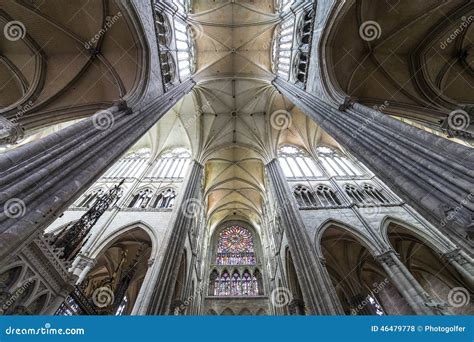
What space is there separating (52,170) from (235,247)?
1999cm

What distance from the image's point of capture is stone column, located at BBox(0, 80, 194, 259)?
3627 millimetres

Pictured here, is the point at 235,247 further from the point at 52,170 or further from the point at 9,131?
the point at 52,170

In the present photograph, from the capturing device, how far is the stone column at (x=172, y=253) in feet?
Result: 27.1

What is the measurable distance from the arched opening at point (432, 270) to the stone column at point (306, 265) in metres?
5.25

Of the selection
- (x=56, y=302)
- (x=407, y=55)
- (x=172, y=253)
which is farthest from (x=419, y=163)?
(x=56, y=302)

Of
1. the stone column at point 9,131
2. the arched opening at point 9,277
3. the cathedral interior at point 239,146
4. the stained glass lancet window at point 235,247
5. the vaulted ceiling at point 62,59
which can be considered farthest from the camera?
the stained glass lancet window at point 235,247

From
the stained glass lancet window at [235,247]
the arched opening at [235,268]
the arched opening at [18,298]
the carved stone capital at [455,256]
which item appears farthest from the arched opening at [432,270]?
the arched opening at [18,298]

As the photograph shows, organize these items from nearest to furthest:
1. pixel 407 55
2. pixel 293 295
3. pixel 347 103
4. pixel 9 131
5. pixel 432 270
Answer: pixel 9 131
pixel 347 103
pixel 407 55
pixel 293 295
pixel 432 270

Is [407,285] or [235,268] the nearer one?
[407,285]

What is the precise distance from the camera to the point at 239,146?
20.9 metres

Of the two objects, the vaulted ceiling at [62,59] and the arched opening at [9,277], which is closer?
the arched opening at [9,277]

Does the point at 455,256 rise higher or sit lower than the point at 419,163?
higher

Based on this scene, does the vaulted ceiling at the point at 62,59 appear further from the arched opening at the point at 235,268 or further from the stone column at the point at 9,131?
the arched opening at the point at 235,268

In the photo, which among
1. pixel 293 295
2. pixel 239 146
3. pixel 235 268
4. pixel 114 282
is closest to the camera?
pixel 114 282
